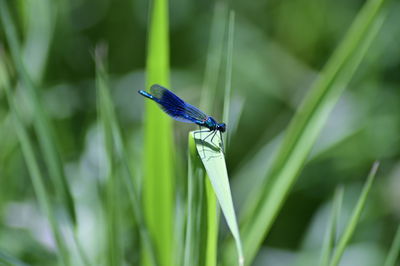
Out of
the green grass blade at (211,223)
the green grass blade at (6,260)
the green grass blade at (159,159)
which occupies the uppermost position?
the green grass blade at (159,159)

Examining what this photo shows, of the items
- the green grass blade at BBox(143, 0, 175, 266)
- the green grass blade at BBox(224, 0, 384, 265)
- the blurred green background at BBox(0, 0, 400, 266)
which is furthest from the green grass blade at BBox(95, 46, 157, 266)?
the blurred green background at BBox(0, 0, 400, 266)

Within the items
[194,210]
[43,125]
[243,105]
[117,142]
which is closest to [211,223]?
[194,210]

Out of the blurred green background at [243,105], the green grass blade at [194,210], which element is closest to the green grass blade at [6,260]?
the green grass blade at [194,210]

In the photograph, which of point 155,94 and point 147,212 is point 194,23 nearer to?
point 155,94

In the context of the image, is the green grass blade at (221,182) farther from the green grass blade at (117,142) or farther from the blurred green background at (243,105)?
the blurred green background at (243,105)

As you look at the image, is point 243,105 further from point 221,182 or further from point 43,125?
point 221,182

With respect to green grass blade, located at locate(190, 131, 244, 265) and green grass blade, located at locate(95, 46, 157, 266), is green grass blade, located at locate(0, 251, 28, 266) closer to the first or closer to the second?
green grass blade, located at locate(95, 46, 157, 266)
